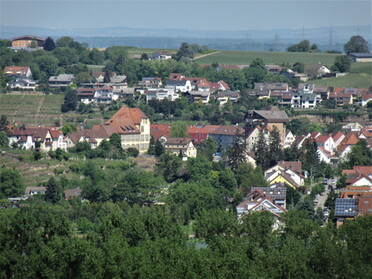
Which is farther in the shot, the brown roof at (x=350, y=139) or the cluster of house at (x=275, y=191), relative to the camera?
the brown roof at (x=350, y=139)

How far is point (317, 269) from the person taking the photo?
26750 millimetres

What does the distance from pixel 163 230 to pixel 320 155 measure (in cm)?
2188

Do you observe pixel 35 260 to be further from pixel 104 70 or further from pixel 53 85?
pixel 104 70

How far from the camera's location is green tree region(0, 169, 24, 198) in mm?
42125

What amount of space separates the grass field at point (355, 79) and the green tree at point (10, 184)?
3404cm

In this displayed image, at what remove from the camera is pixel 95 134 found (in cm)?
5147

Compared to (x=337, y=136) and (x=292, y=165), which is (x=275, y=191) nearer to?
(x=292, y=165)

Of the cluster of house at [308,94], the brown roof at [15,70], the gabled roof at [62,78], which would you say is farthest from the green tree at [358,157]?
the brown roof at [15,70]

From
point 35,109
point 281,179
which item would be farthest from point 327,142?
point 35,109

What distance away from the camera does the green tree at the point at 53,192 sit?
4112 centimetres

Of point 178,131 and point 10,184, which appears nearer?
point 10,184

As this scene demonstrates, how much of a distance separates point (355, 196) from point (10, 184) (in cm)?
1386

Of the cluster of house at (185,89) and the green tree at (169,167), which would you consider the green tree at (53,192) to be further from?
the cluster of house at (185,89)

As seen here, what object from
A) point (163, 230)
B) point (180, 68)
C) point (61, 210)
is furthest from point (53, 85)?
point (163, 230)
